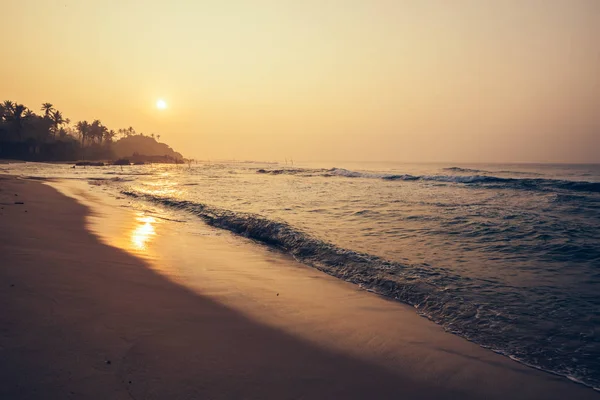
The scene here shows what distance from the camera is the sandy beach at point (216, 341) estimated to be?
3.06 meters

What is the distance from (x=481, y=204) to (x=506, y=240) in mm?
9061

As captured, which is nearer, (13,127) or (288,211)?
(288,211)

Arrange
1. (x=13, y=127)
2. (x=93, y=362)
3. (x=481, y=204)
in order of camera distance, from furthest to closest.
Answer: (x=13, y=127) < (x=481, y=204) < (x=93, y=362)

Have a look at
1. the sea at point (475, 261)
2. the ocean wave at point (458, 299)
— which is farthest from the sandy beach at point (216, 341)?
the sea at point (475, 261)

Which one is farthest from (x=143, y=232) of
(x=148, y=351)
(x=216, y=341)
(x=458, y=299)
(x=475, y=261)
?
(x=475, y=261)

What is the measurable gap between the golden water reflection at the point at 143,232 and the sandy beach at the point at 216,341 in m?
1.98

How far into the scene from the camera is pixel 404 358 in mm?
4020

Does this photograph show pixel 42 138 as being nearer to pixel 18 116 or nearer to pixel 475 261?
pixel 18 116

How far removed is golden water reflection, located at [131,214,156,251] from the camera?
9.32 m

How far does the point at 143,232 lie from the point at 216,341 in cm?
835

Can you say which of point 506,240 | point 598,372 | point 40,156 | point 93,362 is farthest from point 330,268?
point 40,156

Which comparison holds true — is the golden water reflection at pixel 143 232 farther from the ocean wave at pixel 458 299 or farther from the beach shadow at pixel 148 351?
the ocean wave at pixel 458 299

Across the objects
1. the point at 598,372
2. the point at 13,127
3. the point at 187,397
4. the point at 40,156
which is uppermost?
the point at 13,127

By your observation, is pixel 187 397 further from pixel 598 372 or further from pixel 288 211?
pixel 288 211
